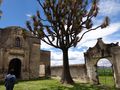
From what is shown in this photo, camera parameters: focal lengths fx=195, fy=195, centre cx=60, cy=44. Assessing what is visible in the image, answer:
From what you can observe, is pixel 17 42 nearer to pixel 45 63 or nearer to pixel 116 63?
pixel 45 63

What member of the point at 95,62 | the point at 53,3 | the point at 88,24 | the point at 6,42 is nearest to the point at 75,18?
the point at 88,24

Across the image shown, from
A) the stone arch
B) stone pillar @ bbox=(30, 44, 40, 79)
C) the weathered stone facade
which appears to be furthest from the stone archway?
the stone arch

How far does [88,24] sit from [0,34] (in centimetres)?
1143

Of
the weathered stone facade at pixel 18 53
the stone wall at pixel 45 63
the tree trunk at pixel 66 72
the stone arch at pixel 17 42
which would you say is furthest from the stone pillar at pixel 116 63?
the stone wall at pixel 45 63

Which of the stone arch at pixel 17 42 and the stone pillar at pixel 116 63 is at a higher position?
the stone arch at pixel 17 42

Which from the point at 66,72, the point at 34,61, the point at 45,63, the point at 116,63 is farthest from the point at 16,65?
the point at 116,63

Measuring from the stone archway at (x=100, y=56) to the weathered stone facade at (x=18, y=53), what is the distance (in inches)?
298

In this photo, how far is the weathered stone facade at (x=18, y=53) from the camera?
24.2 m

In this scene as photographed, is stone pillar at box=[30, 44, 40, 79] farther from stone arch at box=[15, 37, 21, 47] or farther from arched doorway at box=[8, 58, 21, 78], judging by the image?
stone arch at box=[15, 37, 21, 47]

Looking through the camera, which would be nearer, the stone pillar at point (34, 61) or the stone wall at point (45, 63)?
the stone pillar at point (34, 61)

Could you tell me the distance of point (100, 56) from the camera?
19.3 metres

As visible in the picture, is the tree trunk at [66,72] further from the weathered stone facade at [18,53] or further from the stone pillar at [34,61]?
the stone pillar at [34,61]

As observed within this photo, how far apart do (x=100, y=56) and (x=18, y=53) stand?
1141 centimetres

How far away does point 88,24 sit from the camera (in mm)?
19312
